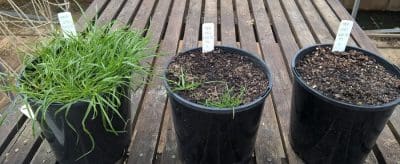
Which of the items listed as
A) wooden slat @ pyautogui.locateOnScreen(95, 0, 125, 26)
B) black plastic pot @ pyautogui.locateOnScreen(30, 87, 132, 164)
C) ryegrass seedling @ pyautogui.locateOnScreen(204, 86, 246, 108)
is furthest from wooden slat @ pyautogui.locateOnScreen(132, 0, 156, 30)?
ryegrass seedling @ pyautogui.locateOnScreen(204, 86, 246, 108)

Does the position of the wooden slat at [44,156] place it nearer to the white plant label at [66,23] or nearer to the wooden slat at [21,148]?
the wooden slat at [21,148]

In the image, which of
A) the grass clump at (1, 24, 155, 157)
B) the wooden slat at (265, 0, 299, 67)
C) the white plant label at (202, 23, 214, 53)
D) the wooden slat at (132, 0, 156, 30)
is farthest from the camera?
the wooden slat at (132, 0, 156, 30)

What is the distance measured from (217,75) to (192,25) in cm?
90

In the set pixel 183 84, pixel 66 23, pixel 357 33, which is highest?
pixel 66 23

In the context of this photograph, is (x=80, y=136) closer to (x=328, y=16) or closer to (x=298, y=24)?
(x=298, y=24)

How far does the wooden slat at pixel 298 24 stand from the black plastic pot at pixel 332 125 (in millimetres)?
630

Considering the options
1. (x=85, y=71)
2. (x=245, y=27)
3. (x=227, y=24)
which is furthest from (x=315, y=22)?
(x=85, y=71)

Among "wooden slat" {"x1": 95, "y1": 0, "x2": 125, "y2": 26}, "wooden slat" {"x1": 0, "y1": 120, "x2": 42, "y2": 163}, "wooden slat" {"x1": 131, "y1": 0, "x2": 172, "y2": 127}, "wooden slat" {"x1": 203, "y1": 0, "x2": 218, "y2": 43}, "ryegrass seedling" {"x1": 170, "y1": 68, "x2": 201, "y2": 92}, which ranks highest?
"ryegrass seedling" {"x1": 170, "y1": 68, "x2": 201, "y2": 92}

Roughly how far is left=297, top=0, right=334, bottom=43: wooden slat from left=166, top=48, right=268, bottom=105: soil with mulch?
0.80 m

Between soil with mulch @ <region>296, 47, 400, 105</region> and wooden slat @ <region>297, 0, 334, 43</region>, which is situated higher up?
soil with mulch @ <region>296, 47, 400, 105</region>

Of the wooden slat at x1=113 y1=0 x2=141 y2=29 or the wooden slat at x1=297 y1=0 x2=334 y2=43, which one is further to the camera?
the wooden slat at x1=113 y1=0 x2=141 y2=29

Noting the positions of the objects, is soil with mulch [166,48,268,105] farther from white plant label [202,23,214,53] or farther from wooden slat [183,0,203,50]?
wooden slat [183,0,203,50]

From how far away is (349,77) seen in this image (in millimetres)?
1188

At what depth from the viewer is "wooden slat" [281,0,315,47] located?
6.14 ft
